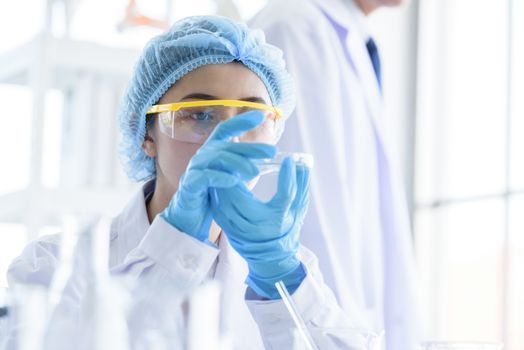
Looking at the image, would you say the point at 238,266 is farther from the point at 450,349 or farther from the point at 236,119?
the point at 450,349

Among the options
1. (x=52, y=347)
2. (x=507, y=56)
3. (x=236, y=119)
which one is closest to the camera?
(x=52, y=347)

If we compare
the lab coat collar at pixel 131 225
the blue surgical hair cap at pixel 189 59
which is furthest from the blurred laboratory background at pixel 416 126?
the lab coat collar at pixel 131 225

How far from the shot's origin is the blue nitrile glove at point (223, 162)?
4.31ft

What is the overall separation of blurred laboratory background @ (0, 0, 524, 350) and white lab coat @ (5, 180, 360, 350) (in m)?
0.78

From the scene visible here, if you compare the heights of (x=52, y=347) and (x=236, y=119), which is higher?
(x=236, y=119)

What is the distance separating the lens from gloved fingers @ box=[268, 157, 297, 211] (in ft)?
4.43

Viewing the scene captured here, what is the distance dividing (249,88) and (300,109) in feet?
1.62

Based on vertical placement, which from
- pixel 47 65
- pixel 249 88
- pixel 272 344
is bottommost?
pixel 272 344

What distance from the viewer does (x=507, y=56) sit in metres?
3.71

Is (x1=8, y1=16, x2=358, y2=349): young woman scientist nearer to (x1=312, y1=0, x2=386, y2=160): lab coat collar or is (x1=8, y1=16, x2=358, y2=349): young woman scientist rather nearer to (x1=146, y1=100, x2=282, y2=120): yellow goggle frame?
(x1=146, y1=100, x2=282, y2=120): yellow goggle frame

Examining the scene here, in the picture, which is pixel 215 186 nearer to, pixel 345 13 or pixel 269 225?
pixel 269 225

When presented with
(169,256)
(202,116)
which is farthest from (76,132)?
(169,256)

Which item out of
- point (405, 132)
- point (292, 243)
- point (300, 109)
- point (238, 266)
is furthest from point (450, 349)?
point (405, 132)

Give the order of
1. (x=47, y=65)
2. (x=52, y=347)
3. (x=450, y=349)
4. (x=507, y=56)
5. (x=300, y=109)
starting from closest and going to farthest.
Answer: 1. (x=52, y=347)
2. (x=450, y=349)
3. (x=300, y=109)
4. (x=47, y=65)
5. (x=507, y=56)
